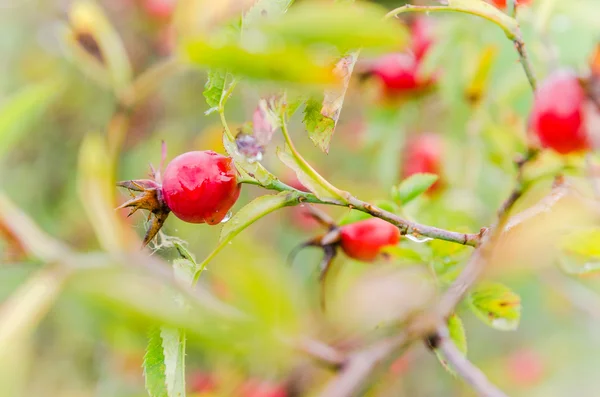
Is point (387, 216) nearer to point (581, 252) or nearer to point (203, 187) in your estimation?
point (203, 187)

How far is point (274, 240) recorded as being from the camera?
185 centimetres

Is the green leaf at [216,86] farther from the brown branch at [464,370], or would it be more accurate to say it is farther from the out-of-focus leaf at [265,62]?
the brown branch at [464,370]

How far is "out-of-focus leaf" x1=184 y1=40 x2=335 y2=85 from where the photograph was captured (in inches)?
13.9

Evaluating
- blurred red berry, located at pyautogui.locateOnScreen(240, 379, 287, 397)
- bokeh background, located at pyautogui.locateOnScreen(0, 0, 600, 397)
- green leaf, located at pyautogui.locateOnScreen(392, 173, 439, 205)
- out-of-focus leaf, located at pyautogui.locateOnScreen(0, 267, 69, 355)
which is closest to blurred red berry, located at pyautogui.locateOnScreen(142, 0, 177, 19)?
bokeh background, located at pyautogui.locateOnScreen(0, 0, 600, 397)

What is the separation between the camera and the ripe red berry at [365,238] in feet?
2.76

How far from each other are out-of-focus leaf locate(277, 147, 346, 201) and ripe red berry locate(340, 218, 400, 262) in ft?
0.67

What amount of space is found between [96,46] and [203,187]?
103cm

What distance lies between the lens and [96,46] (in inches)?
60.8

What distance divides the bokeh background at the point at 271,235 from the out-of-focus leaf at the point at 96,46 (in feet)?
A: 0.57

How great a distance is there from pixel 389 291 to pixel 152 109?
5.19ft

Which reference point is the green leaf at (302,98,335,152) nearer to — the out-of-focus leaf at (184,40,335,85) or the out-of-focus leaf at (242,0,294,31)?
the out-of-focus leaf at (242,0,294,31)

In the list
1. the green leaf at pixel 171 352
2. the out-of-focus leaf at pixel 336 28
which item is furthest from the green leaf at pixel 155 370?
the out-of-focus leaf at pixel 336 28

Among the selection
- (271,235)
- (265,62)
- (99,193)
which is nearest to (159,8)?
(271,235)

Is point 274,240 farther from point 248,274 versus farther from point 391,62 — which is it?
point 248,274
